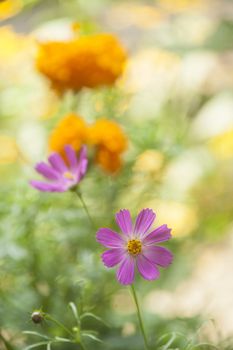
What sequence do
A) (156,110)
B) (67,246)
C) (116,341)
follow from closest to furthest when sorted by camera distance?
1. (116,341)
2. (67,246)
3. (156,110)

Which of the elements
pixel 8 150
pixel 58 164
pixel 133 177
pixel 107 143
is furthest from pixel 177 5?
pixel 58 164

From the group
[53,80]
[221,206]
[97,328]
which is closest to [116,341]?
[97,328]

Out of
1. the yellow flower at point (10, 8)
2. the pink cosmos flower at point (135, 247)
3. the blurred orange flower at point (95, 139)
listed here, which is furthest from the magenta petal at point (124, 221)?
the yellow flower at point (10, 8)

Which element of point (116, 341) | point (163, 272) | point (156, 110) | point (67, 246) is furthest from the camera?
point (156, 110)

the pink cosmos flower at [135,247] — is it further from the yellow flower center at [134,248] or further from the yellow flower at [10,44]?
the yellow flower at [10,44]

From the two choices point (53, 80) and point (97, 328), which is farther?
point (53, 80)

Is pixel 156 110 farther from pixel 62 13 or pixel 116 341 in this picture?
pixel 116 341

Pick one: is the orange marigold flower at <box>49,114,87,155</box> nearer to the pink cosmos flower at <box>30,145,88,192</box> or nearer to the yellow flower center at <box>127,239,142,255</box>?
the pink cosmos flower at <box>30,145,88,192</box>
